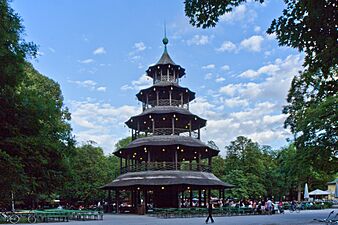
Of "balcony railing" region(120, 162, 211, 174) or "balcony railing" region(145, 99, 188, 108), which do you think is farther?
"balcony railing" region(145, 99, 188, 108)

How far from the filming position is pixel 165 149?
39719 mm

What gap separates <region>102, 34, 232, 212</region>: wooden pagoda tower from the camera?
3722cm

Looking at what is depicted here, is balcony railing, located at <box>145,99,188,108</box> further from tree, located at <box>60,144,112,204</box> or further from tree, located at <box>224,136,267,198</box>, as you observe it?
tree, located at <box>224,136,267,198</box>

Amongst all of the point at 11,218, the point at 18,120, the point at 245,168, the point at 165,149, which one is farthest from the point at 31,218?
the point at 245,168

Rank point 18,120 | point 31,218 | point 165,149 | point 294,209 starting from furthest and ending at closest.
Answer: point 294,209 → point 165,149 → point 31,218 → point 18,120

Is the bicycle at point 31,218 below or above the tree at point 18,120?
below

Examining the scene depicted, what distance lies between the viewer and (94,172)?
172ft

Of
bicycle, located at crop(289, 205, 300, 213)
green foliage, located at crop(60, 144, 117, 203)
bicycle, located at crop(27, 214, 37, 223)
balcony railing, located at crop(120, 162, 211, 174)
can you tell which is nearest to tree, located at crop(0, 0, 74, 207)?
bicycle, located at crop(27, 214, 37, 223)

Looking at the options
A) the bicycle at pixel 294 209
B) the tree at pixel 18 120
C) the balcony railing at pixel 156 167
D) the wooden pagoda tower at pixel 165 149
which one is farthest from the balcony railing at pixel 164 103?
the tree at pixel 18 120

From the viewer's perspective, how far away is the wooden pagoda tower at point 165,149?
3722cm

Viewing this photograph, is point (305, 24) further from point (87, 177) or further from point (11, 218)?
point (87, 177)

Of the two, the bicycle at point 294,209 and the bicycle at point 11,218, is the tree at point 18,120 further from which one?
the bicycle at point 294,209

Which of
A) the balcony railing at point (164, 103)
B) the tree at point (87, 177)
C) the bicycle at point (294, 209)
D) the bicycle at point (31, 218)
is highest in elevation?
the balcony railing at point (164, 103)

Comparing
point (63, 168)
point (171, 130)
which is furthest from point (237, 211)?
point (63, 168)
